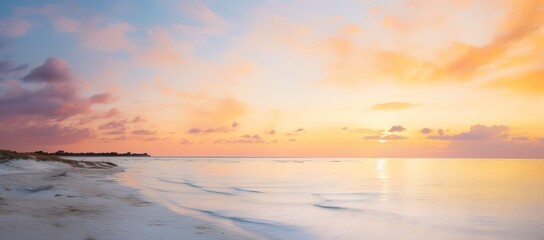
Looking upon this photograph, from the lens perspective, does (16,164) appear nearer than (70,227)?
No

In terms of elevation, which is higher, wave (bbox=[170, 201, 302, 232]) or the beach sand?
the beach sand

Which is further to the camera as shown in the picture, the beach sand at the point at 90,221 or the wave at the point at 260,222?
the wave at the point at 260,222

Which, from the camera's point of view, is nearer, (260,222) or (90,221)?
(90,221)

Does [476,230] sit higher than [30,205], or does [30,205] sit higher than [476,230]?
[30,205]

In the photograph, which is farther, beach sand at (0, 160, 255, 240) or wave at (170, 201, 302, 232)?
wave at (170, 201, 302, 232)

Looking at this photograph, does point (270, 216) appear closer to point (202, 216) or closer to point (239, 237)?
point (202, 216)

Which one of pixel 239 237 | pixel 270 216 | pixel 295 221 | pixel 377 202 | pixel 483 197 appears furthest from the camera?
pixel 483 197

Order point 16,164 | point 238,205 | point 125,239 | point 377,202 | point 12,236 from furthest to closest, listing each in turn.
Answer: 1. point 16,164
2. point 377,202
3. point 238,205
4. point 125,239
5. point 12,236

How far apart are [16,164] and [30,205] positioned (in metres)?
36.8

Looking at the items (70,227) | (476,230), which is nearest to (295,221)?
(476,230)

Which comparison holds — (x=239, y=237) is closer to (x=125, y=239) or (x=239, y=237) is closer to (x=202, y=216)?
(x=125, y=239)

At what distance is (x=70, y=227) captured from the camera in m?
12.5

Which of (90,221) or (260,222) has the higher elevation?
(90,221)

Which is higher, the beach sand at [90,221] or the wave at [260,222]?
the beach sand at [90,221]
